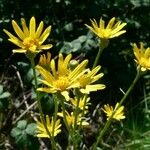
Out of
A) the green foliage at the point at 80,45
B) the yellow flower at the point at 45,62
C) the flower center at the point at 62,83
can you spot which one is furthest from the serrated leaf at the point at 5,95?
the flower center at the point at 62,83

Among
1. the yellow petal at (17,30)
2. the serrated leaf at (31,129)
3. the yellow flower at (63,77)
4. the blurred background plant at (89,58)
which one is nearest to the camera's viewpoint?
the yellow flower at (63,77)

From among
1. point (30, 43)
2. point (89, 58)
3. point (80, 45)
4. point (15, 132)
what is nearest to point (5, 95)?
point (15, 132)

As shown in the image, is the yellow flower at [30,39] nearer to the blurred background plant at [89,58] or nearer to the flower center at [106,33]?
the flower center at [106,33]

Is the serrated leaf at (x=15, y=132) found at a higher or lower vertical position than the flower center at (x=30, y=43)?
lower

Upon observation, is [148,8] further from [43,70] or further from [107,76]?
[43,70]

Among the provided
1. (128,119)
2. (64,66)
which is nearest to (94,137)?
(128,119)

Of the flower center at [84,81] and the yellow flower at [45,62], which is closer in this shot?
the flower center at [84,81]

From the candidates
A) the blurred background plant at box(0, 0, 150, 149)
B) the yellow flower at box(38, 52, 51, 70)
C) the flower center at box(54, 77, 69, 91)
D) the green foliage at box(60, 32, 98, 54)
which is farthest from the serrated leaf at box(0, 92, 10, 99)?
the flower center at box(54, 77, 69, 91)
